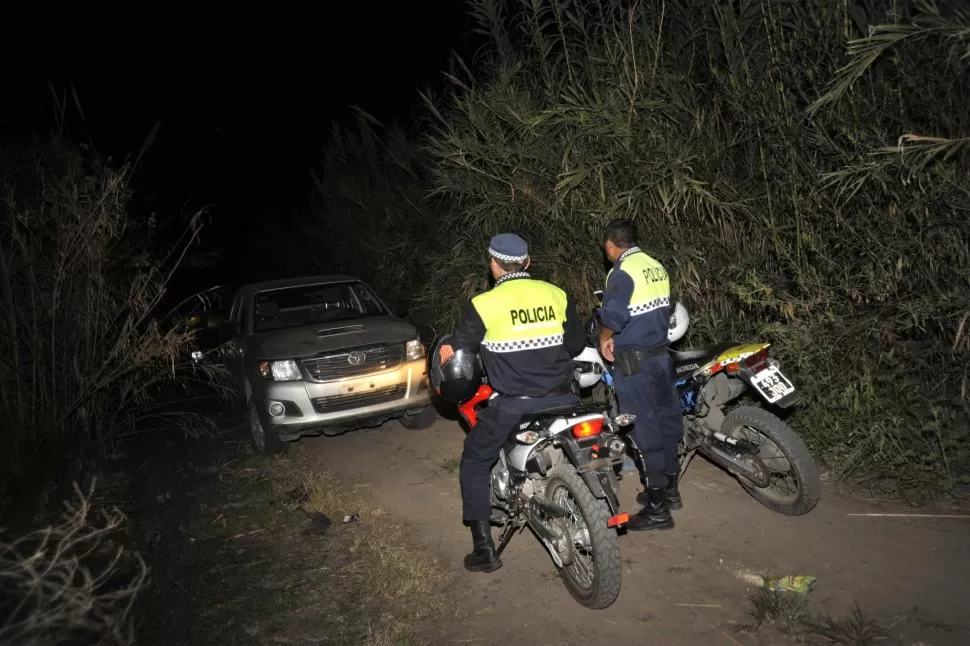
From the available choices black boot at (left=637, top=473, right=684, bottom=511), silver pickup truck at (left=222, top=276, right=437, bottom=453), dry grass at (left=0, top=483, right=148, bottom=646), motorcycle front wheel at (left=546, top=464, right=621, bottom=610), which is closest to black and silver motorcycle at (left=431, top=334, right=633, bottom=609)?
motorcycle front wheel at (left=546, top=464, right=621, bottom=610)

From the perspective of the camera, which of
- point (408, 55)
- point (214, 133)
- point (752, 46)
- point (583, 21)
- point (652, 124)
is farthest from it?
point (214, 133)

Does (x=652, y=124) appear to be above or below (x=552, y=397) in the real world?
above

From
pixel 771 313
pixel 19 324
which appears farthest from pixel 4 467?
pixel 771 313

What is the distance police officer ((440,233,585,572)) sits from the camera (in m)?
4.05

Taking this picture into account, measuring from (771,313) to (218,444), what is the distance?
18.3ft

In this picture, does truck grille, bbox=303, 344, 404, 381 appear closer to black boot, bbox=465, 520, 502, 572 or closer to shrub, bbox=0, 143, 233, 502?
shrub, bbox=0, 143, 233, 502

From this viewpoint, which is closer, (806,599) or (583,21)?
(806,599)

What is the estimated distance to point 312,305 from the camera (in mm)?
8250

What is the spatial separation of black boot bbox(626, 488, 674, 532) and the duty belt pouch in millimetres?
763

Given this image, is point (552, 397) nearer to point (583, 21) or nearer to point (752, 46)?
point (752, 46)

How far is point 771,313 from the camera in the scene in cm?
580

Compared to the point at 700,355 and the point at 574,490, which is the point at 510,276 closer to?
the point at 574,490

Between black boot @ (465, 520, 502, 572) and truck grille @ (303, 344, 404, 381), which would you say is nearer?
black boot @ (465, 520, 502, 572)

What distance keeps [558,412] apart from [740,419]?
1.44 m
